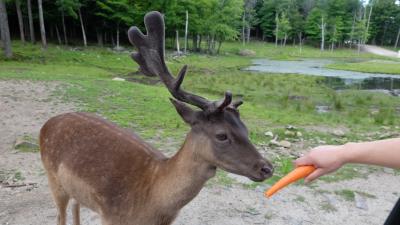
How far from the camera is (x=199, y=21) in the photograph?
4003cm

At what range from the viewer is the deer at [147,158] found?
8.48ft

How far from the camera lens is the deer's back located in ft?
10.3

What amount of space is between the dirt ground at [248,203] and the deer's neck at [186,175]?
1.91 m

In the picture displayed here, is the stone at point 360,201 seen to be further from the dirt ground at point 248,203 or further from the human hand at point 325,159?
the human hand at point 325,159

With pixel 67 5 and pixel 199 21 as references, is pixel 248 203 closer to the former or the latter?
pixel 67 5

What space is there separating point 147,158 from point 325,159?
1683mm

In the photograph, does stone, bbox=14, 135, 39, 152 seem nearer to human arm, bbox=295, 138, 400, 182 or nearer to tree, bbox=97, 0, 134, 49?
human arm, bbox=295, 138, 400, 182

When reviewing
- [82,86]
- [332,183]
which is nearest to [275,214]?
[332,183]

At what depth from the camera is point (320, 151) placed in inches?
75.5

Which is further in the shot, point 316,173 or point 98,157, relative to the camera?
point 98,157

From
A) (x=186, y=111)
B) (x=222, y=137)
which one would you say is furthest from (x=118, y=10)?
(x=222, y=137)

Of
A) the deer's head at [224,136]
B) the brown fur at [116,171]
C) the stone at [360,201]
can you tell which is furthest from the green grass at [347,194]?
the deer's head at [224,136]

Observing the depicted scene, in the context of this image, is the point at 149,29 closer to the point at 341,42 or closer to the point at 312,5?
the point at 341,42

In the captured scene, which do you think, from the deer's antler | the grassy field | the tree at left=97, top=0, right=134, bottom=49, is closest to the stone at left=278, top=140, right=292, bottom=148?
the grassy field
